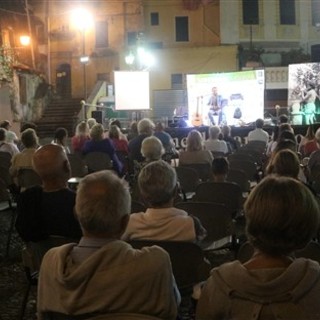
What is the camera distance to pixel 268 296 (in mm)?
1810

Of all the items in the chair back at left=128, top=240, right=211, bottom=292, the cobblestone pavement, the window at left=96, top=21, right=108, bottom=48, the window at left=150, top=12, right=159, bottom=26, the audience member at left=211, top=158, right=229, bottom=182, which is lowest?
the cobblestone pavement

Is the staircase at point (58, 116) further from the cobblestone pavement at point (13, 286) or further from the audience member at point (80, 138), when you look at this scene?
the cobblestone pavement at point (13, 286)

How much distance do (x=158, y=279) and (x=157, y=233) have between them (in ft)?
3.69

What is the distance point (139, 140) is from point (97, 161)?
1.29 m

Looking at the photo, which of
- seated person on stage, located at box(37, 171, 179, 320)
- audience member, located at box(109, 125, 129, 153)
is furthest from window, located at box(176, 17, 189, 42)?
seated person on stage, located at box(37, 171, 179, 320)

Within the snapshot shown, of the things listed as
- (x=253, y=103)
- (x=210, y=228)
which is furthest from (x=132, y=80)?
(x=210, y=228)

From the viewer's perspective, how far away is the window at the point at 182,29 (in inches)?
1210

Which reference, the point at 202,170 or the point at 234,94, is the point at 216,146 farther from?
the point at 234,94

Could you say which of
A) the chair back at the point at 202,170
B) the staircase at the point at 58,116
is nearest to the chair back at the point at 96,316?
the chair back at the point at 202,170

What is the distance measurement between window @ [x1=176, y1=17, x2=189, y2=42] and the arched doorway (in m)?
6.22

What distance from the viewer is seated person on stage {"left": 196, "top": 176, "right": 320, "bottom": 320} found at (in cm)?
181

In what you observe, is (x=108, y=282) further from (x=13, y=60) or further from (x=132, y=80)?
(x=13, y=60)

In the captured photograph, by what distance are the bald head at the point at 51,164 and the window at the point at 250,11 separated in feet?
91.2

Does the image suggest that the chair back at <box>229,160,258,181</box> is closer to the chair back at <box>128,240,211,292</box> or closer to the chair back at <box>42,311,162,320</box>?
the chair back at <box>128,240,211,292</box>
